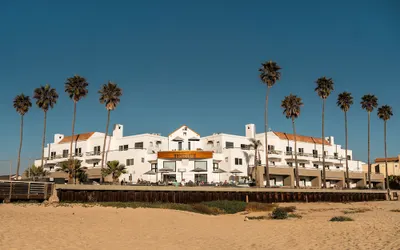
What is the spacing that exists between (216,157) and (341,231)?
44.1 meters

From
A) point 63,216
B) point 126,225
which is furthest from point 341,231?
point 63,216

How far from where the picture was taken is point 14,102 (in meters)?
64.8

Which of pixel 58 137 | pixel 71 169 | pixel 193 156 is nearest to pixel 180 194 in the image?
pixel 193 156

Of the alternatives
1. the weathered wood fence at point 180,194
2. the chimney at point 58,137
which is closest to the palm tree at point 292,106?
the weathered wood fence at point 180,194

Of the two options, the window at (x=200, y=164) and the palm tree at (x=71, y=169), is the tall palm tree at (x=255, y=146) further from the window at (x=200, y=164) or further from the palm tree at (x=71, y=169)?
the palm tree at (x=71, y=169)

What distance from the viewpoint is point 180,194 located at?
40.5 metres

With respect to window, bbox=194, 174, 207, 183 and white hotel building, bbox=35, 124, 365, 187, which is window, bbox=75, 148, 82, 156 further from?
window, bbox=194, 174, 207, 183

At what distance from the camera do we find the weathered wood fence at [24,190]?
3155 centimetres

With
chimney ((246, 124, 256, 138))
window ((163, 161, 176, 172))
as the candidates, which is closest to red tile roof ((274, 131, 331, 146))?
chimney ((246, 124, 256, 138))

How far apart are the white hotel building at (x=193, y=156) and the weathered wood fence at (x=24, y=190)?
79.1 ft

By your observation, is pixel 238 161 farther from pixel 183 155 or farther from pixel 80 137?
pixel 80 137

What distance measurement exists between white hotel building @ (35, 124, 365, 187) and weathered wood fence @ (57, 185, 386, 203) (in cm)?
1043

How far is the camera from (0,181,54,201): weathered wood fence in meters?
31.5

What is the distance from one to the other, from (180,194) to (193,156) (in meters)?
19.7
